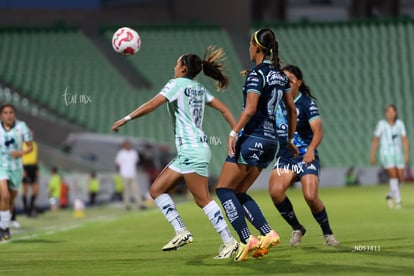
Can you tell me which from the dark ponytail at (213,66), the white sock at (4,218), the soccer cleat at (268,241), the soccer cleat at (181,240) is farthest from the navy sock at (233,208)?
the white sock at (4,218)

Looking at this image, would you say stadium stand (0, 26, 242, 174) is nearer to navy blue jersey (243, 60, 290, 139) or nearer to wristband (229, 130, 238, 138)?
navy blue jersey (243, 60, 290, 139)

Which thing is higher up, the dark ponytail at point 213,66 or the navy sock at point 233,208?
the dark ponytail at point 213,66

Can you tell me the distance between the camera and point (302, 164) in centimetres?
1413

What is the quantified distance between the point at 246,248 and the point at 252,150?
1.04 metres

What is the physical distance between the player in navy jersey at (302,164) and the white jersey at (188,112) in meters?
1.78

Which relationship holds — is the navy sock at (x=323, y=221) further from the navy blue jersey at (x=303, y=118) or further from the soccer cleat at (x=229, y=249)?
the soccer cleat at (x=229, y=249)

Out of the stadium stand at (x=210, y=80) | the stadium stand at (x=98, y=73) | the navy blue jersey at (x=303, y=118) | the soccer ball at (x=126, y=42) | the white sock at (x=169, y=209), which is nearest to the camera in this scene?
the white sock at (x=169, y=209)

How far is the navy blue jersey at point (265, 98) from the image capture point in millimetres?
Answer: 11906

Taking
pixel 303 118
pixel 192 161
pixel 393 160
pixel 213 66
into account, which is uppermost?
pixel 213 66

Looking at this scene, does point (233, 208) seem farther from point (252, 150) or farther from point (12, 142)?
point (12, 142)

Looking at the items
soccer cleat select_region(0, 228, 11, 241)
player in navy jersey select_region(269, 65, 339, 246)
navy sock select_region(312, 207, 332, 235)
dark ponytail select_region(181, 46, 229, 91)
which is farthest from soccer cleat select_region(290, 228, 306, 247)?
soccer cleat select_region(0, 228, 11, 241)

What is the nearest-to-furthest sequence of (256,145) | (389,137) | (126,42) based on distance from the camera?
(256,145) < (126,42) < (389,137)

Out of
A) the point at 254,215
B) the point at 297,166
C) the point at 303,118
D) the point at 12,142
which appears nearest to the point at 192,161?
the point at 254,215

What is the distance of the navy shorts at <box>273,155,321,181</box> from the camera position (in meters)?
14.1
